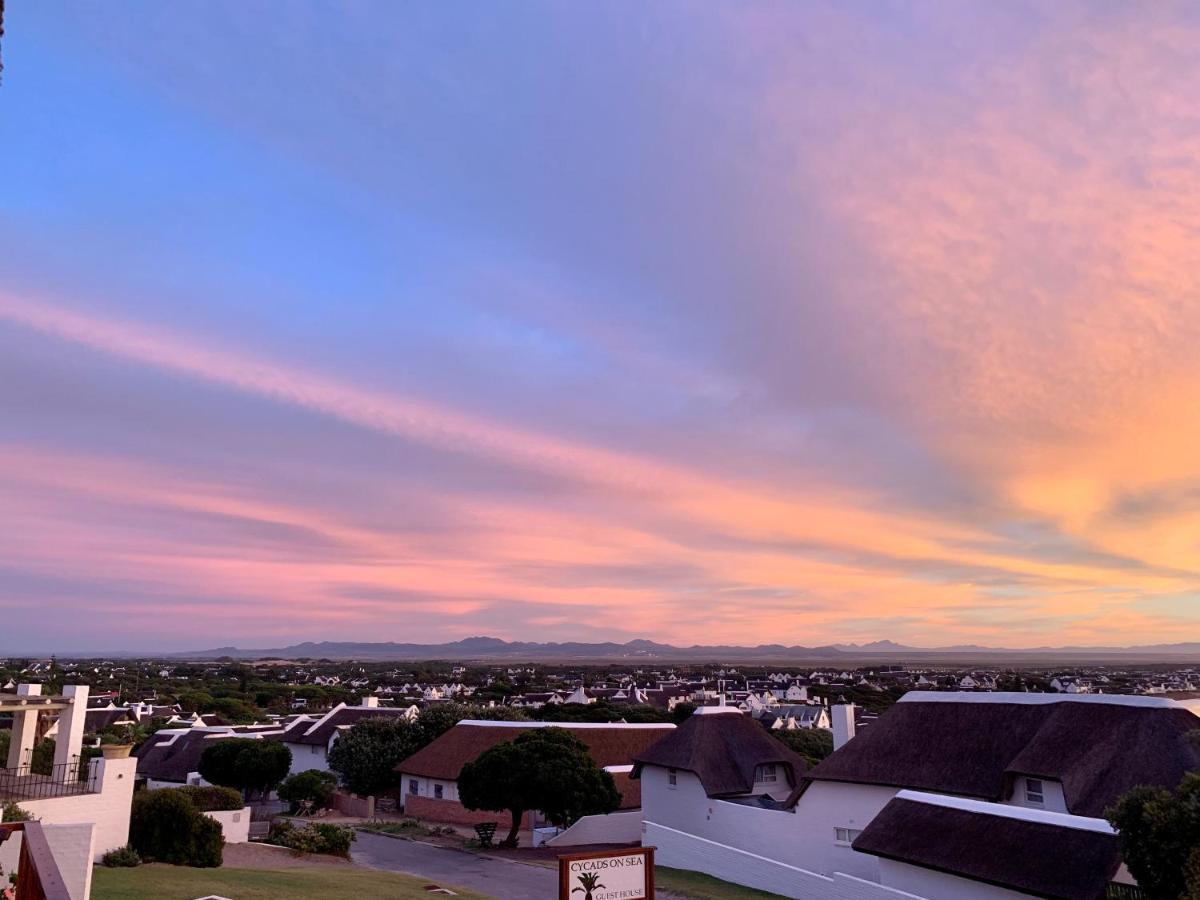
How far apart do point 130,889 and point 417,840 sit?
21.4 m

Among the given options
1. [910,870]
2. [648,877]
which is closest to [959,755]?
[910,870]

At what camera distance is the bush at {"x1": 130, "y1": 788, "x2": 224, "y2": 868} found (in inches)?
894

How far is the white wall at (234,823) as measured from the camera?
28359mm

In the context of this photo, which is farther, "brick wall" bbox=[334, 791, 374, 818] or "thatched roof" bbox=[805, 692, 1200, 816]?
"brick wall" bbox=[334, 791, 374, 818]

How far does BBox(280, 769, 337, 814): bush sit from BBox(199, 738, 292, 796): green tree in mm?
1110

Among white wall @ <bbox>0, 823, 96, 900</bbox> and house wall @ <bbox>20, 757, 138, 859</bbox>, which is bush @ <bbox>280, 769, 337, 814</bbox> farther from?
white wall @ <bbox>0, 823, 96, 900</bbox>

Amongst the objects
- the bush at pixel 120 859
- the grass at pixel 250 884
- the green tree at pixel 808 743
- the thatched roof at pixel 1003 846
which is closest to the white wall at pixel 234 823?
the grass at pixel 250 884

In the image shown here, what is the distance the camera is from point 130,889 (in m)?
16.7

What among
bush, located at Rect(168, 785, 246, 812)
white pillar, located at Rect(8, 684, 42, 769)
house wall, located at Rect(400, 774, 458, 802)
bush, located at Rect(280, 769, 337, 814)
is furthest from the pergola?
house wall, located at Rect(400, 774, 458, 802)

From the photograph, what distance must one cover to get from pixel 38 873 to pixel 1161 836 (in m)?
16.8

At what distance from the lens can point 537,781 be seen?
3297cm

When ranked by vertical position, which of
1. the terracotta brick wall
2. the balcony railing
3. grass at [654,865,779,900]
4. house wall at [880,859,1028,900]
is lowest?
the terracotta brick wall

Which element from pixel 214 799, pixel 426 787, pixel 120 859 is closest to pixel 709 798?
pixel 214 799

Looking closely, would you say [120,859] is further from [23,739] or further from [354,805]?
[354,805]
